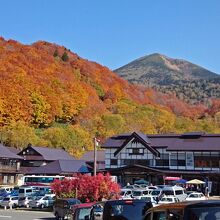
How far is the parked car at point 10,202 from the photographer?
3771cm

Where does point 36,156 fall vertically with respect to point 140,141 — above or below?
below

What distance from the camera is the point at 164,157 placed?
2215 inches

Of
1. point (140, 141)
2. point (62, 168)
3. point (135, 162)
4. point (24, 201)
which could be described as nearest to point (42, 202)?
point (24, 201)

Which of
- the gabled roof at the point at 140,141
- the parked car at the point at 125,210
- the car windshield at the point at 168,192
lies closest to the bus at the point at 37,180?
the gabled roof at the point at 140,141

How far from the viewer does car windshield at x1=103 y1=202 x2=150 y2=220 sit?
33.2ft

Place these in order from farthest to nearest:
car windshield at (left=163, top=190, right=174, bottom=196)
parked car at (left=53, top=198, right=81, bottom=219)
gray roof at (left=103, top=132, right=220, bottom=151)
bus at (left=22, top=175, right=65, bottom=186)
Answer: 1. bus at (left=22, top=175, right=65, bottom=186)
2. gray roof at (left=103, top=132, right=220, bottom=151)
3. car windshield at (left=163, top=190, right=174, bottom=196)
4. parked car at (left=53, top=198, right=81, bottom=219)

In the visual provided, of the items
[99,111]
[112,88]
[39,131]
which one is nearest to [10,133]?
[39,131]

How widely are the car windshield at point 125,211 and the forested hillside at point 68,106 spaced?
3129 inches

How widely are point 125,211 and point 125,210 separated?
0.08ft

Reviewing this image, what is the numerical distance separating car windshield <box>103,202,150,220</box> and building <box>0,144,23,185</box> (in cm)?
5517

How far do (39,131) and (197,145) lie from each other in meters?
55.9

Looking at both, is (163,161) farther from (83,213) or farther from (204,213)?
(204,213)

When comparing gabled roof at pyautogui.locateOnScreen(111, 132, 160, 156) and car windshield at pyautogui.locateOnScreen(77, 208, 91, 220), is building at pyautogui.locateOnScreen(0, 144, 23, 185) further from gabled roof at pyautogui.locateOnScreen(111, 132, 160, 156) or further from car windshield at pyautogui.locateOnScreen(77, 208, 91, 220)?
car windshield at pyautogui.locateOnScreen(77, 208, 91, 220)

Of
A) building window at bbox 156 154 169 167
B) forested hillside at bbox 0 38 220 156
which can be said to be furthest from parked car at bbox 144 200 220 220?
forested hillside at bbox 0 38 220 156
